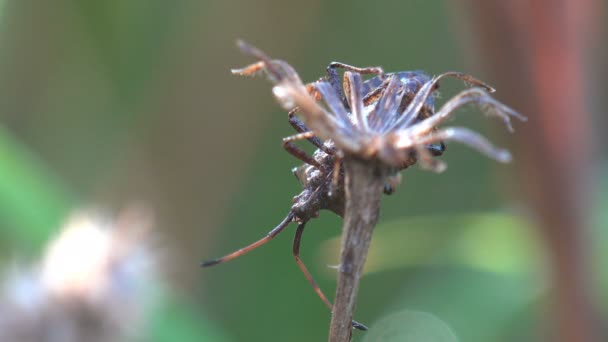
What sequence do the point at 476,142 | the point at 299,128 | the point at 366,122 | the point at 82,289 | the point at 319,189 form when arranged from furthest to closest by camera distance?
the point at 82,289, the point at 299,128, the point at 319,189, the point at 366,122, the point at 476,142

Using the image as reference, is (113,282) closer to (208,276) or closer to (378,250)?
(378,250)

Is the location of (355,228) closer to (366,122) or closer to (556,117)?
(366,122)

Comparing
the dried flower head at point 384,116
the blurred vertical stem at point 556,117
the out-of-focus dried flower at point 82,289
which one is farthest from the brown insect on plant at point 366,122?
the out-of-focus dried flower at point 82,289

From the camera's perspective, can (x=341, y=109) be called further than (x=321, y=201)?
No

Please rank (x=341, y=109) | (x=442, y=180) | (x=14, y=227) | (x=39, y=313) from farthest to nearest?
(x=442, y=180) < (x=14, y=227) < (x=39, y=313) < (x=341, y=109)

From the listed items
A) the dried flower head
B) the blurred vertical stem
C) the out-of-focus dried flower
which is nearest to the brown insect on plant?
the dried flower head

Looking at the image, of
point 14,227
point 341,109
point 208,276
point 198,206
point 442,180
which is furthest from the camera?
point 442,180

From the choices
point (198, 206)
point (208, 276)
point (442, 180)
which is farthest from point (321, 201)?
point (442, 180)

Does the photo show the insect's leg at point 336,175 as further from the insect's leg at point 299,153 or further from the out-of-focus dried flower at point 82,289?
the out-of-focus dried flower at point 82,289

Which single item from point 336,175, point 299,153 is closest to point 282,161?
point 299,153
